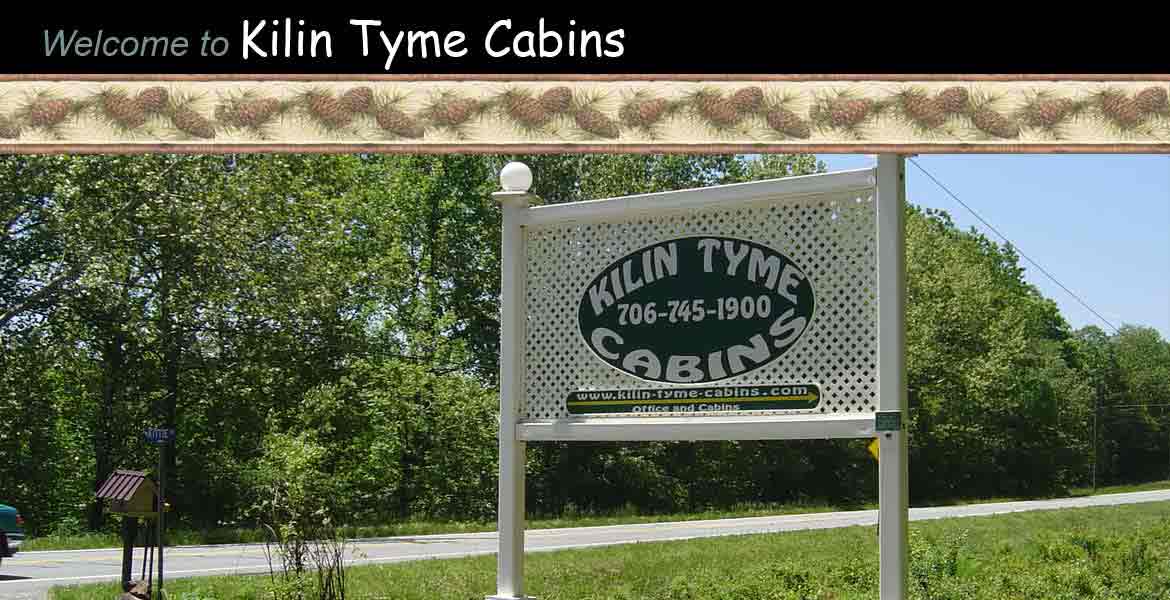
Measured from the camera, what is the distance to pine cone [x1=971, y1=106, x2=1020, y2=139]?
8.34 metres

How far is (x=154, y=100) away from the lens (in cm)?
875

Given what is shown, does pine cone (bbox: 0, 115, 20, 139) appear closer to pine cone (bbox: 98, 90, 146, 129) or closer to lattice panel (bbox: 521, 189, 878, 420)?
pine cone (bbox: 98, 90, 146, 129)

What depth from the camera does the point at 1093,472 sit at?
55281mm

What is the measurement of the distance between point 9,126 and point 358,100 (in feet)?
7.58

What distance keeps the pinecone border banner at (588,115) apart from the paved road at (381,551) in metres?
8.59

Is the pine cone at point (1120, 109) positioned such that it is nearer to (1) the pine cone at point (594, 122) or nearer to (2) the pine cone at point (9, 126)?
(1) the pine cone at point (594, 122)

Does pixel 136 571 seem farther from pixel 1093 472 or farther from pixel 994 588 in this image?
pixel 1093 472

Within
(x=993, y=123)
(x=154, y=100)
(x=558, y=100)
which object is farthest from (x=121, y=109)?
(x=993, y=123)

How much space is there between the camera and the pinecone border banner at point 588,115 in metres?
8.25

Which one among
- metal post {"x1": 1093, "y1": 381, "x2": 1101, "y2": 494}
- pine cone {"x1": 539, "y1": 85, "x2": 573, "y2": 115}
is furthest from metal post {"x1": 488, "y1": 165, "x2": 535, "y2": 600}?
metal post {"x1": 1093, "y1": 381, "x2": 1101, "y2": 494}

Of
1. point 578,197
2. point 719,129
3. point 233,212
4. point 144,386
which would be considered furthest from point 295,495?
point 578,197

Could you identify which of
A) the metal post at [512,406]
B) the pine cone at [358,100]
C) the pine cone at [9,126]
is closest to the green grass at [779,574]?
the metal post at [512,406]

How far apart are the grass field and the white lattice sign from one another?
17473 millimetres

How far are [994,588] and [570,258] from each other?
19.9ft
